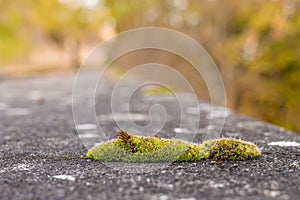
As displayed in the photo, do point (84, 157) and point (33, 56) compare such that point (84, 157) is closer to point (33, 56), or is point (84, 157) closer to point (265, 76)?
point (265, 76)

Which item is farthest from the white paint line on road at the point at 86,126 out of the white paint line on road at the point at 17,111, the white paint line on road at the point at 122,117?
the white paint line on road at the point at 17,111

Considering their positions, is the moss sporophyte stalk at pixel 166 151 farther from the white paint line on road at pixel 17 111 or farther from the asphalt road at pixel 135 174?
the white paint line on road at pixel 17 111

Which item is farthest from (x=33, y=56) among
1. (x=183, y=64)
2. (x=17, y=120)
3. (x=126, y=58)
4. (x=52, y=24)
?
(x=17, y=120)

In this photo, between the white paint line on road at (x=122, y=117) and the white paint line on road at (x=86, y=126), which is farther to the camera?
the white paint line on road at (x=122, y=117)

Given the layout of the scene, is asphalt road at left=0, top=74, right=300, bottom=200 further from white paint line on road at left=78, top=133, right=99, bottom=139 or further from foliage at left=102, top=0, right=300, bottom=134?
foliage at left=102, top=0, right=300, bottom=134

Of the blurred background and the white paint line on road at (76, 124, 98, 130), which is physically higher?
the blurred background

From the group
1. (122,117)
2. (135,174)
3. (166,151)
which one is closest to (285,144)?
(166,151)

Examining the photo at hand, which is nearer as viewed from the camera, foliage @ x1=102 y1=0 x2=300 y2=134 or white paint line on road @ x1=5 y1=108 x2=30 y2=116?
white paint line on road @ x1=5 y1=108 x2=30 y2=116

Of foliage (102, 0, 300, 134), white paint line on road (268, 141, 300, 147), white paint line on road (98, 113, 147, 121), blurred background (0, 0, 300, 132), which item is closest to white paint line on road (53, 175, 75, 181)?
white paint line on road (268, 141, 300, 147)
